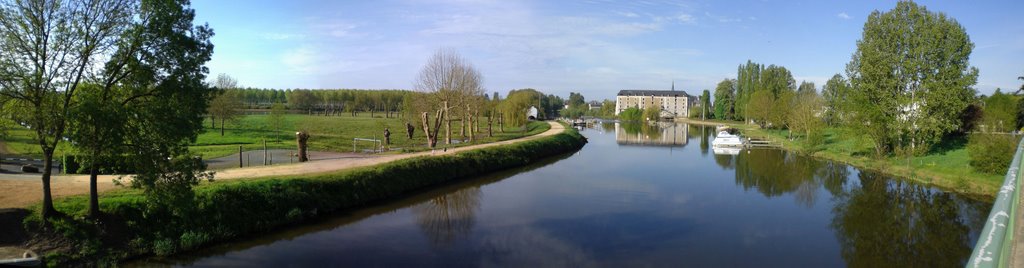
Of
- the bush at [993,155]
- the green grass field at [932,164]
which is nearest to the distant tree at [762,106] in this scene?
the green grass field at [932,164]

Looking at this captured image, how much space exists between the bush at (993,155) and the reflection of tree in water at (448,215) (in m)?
20.8

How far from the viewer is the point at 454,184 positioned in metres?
22.9

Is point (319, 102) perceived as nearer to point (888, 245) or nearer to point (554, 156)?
point (554, 156)

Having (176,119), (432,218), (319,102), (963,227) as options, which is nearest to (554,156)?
(432,218)

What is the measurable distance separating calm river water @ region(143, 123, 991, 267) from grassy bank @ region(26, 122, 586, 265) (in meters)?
0.55

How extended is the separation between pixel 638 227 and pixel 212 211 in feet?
35.8

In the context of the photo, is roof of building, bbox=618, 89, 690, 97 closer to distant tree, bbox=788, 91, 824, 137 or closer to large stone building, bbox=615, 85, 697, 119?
large stone building, bbox=615, 85, 697, 119

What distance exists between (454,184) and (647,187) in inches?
314

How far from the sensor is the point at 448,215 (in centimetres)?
1683

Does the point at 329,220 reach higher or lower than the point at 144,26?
lower

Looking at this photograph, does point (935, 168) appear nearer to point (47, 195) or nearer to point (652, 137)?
point (47, 195)

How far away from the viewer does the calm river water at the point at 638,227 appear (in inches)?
482

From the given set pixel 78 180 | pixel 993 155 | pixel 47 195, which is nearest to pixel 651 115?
pixel 993 155

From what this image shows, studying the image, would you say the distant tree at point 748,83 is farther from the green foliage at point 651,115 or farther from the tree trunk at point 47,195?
the tree trunk at point 47,195
